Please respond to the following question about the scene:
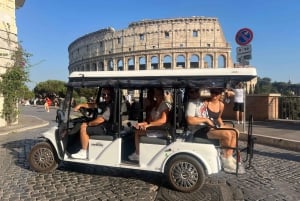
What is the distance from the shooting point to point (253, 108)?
789 inches

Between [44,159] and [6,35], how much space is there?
40.7 ft

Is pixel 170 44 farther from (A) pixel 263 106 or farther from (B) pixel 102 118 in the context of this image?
(B) pixel 102 118

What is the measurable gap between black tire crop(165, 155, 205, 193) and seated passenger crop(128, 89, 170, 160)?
63cm

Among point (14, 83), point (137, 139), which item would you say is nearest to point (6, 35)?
point (14, 83)

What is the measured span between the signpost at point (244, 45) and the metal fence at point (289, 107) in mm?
5415

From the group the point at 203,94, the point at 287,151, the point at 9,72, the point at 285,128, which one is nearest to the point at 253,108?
the point at 285,128

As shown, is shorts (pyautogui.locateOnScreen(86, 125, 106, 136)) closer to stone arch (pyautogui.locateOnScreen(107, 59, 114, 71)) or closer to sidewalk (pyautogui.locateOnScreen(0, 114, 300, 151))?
sidewalk (pyautogui.locateOnScreen(0, 114, 300, 151))

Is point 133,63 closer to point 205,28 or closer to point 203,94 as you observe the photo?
point 205,28

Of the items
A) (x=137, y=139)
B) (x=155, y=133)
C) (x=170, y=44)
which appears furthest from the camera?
(x=170, y=44)

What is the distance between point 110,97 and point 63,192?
6.64 feet

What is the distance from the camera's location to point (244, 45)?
46.6 feet

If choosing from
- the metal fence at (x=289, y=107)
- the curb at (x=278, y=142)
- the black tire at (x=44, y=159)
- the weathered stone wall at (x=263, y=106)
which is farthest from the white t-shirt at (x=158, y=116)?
the metal fence at (x=289, y=107)

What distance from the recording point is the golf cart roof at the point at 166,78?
679 centimetres

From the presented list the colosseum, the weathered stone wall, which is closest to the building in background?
the colosseum
